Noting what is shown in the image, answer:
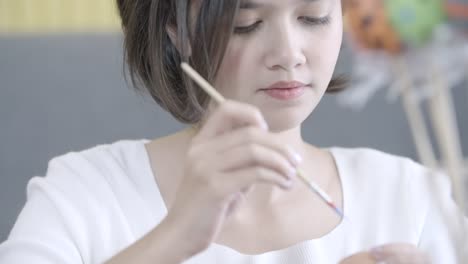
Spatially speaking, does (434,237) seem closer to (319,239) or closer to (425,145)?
(319,239)

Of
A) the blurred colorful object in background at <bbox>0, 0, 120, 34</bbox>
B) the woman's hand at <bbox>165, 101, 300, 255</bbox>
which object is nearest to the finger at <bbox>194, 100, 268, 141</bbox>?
the woman's hand at <bbox>165, 101, 300, 255</bbox>

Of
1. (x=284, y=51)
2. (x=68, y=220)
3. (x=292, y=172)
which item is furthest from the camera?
(x=68, y=220)

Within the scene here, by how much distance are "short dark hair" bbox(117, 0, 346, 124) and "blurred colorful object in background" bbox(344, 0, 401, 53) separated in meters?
0.19

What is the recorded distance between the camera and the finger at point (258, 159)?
2.19 ft

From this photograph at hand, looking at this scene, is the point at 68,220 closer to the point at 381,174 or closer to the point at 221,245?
the point at 221,245

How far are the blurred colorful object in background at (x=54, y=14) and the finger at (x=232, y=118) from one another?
3.73ft

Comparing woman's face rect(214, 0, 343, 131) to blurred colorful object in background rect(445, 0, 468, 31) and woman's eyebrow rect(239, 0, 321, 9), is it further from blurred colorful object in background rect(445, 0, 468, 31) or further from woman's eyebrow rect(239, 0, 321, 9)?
blurred colorful object in background rect(445, 0, 468, 31)

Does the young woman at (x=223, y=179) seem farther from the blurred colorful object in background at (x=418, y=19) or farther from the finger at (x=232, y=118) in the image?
the blurred colorful object in background at (x=418, y=19)

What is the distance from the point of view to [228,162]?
68 centimetres

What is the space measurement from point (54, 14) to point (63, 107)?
12.7 inches

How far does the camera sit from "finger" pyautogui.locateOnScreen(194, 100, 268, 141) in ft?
2.21

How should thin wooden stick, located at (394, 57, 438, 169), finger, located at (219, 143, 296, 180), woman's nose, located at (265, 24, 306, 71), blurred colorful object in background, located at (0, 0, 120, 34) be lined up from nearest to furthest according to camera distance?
1. thin wooden stick, located at (394, 57, 438, 169)
2. finger, located at (219, 143, 296, 180)
3. woman's nose, located at (265, 24, 306, 71)
4. blurred colorful object in background, located at (0, 0, 120, 34)

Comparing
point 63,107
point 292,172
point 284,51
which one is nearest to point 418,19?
point 292,172

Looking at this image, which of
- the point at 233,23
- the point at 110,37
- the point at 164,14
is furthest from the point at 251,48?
the point at 110,37
